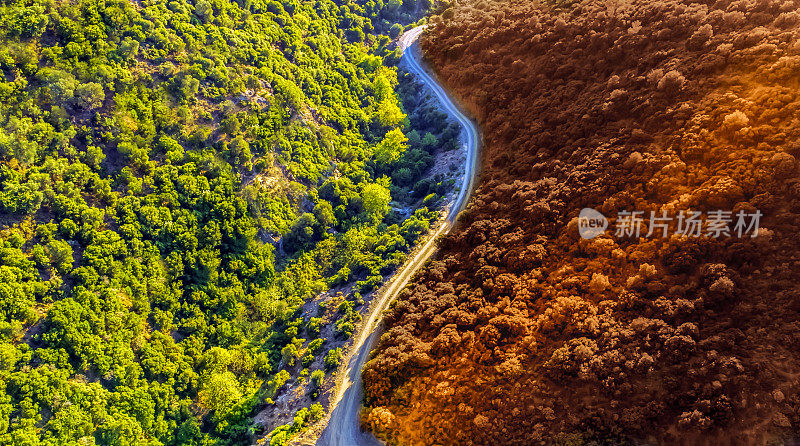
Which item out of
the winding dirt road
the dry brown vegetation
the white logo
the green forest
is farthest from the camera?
the green forest

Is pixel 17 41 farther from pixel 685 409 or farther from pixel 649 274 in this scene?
pixel 685 409

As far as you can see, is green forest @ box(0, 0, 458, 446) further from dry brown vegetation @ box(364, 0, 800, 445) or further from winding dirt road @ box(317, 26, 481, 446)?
dry brown vegetation @ box(364, 0, 800, 445)

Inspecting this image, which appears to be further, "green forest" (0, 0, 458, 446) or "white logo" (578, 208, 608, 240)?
"green forest" (0, 0, 458, 446)

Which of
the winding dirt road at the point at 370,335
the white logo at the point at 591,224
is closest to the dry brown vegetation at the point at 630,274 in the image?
the white logo at the point at 591,224

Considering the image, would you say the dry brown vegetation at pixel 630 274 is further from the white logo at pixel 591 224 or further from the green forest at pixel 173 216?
the green forest at pixel 173 216

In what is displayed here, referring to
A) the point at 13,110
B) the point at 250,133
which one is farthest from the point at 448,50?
the point at 13,110

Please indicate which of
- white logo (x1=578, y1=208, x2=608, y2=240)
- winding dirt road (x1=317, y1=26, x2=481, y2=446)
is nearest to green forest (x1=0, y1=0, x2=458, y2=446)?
winding dirt road (x1=317, y1=26, x2=481, y2=446)
